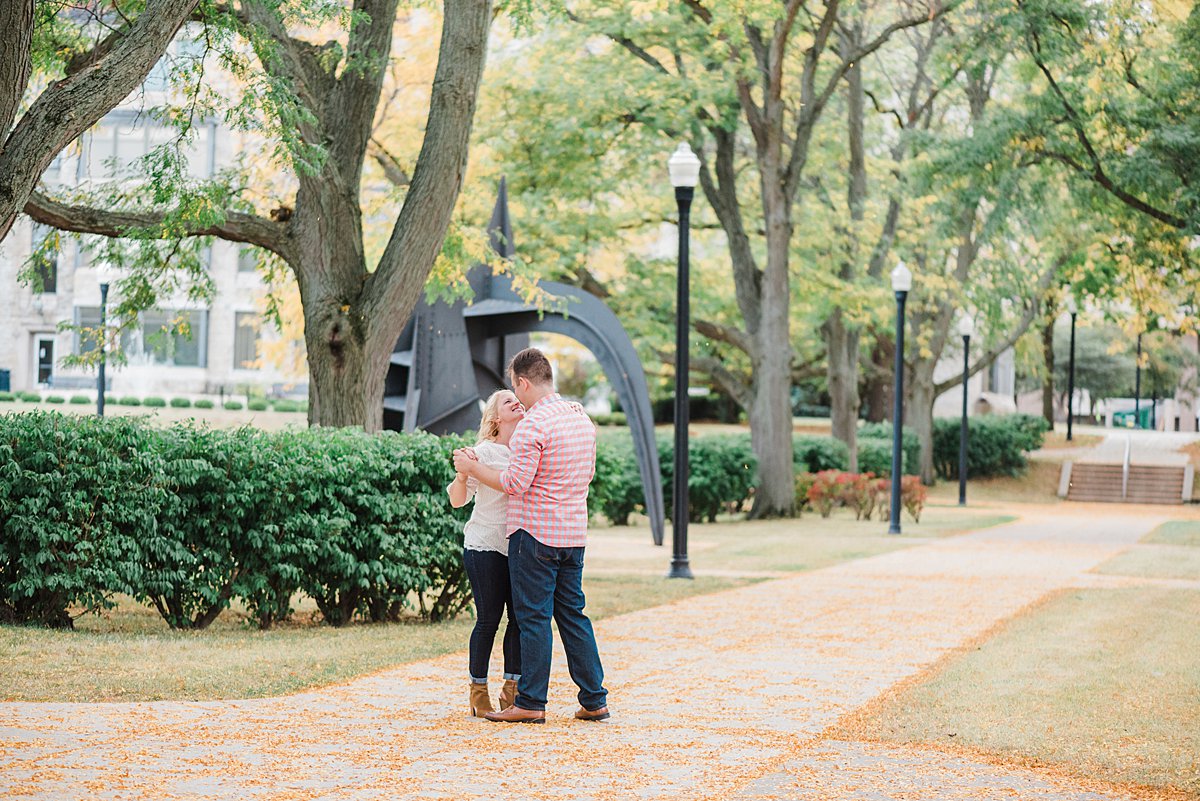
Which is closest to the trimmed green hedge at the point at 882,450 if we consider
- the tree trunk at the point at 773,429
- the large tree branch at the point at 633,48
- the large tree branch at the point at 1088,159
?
the tree trunk at the point at 773,429

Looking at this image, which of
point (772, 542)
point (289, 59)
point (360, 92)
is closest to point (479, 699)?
point (289, 59)

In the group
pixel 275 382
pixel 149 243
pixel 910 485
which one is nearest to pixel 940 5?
pixel 910 485

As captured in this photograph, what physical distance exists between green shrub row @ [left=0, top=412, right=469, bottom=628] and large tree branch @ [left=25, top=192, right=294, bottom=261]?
9.38 ft

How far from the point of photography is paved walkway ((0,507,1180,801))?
5.88m

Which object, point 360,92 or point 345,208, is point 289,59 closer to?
point 360,92

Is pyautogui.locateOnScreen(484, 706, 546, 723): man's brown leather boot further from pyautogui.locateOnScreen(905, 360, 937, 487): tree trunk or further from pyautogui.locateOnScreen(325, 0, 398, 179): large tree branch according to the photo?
pyautogui.locateOnScreen(905, 360, 937, 487): tree trunk

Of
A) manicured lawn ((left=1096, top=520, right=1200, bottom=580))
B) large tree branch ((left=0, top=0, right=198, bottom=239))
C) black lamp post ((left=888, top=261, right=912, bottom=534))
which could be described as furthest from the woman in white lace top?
black lamp post ((left=888, top=261, right=912, bottom=534))

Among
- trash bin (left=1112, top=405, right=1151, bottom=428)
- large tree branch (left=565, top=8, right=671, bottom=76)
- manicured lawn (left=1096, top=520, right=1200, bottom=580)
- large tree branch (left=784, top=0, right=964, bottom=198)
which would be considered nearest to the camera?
manicured lawn (left=1096, top=520, right=1200, bottom=580)

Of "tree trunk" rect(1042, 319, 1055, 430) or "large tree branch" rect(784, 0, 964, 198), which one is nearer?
"large tree branch" rect(784, 0, 964, 198)

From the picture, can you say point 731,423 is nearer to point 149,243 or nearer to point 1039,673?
point 149,243

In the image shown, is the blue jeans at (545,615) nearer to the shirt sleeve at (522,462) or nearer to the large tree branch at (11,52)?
the shirt sleeve at (522,462)

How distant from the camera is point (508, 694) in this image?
7410 mm

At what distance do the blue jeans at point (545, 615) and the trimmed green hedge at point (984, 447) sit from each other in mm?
36747

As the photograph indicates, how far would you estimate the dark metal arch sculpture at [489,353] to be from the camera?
63.2ft
